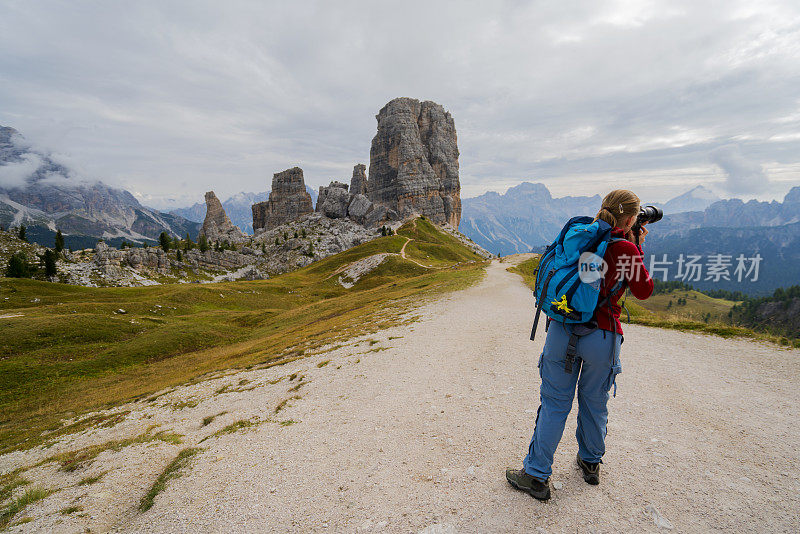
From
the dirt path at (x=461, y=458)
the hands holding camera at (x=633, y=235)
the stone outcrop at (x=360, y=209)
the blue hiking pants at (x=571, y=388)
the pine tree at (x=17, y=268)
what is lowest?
the pine tree at (x=17, y=268)

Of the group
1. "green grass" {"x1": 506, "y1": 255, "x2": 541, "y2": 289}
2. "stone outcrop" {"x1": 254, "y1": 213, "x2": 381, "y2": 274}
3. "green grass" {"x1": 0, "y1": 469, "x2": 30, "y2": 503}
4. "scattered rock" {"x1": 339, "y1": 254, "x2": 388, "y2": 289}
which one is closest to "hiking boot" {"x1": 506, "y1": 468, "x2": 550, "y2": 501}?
"green grass" {"x1": 0, "y1": 469, "x2": 30, "y2": 503}

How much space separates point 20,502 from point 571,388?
14282 mm

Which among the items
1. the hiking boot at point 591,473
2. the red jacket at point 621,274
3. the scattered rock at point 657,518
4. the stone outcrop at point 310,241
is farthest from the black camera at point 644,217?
the stone outcrop at point 310,241

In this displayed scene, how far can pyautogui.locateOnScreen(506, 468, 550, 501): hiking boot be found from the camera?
18.6 feet

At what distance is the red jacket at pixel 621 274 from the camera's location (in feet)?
17.4

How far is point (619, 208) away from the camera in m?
5.46

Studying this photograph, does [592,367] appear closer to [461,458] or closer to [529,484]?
[529,484]

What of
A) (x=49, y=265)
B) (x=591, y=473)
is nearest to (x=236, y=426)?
(x=591, y=473)

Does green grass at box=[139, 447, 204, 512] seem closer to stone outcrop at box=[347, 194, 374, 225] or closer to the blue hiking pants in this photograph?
the blue hiking pants

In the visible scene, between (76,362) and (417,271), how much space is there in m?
67.4

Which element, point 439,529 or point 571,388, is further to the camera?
point 571,388

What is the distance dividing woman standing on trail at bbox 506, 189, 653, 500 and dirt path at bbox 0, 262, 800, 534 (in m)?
0.64

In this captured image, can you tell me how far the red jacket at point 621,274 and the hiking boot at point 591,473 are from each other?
9.28ft

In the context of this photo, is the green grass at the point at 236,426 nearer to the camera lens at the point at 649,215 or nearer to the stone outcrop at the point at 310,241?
the camera lens at the point at 649,215
